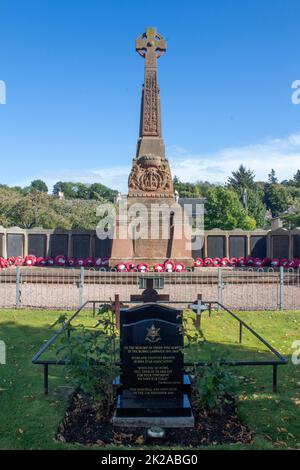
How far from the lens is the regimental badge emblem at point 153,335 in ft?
16.7

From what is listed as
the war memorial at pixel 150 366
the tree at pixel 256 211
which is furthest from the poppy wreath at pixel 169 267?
the tree at pixel 256 211

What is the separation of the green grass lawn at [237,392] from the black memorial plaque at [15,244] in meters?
18.2

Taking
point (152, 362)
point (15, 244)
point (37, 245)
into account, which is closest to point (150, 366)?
point (152, 362)

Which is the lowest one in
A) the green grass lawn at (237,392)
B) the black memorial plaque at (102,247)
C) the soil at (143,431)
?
the soil at (143,431)

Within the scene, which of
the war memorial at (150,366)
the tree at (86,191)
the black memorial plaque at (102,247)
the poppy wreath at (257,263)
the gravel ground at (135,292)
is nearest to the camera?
the war memorial at (150,366)

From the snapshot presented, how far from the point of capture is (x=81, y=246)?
27.1 meters

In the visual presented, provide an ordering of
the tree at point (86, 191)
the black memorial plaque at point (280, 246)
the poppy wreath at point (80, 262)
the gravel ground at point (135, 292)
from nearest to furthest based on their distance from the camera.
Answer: the gravel ground at point (135, 292), the poppy wreath at point (80, 262), the black memorial plaque at point (280, 246), the tree at point (86, 191)

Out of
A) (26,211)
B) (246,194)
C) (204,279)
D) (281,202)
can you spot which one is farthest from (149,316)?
(281,202)

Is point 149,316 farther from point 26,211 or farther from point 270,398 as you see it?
point 26,211

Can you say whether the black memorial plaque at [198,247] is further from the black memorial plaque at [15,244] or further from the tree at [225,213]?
the tree at [225,213]

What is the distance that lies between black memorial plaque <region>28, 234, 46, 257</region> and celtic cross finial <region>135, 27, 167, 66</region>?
13925 millimetres

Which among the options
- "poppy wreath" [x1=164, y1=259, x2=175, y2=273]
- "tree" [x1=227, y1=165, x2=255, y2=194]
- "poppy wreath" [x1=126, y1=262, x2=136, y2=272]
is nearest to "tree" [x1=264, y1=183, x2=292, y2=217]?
"tree" [x1=227, y1=165, x2=255, y2=194]

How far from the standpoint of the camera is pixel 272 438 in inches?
174

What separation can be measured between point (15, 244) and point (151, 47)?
52.4 feet
